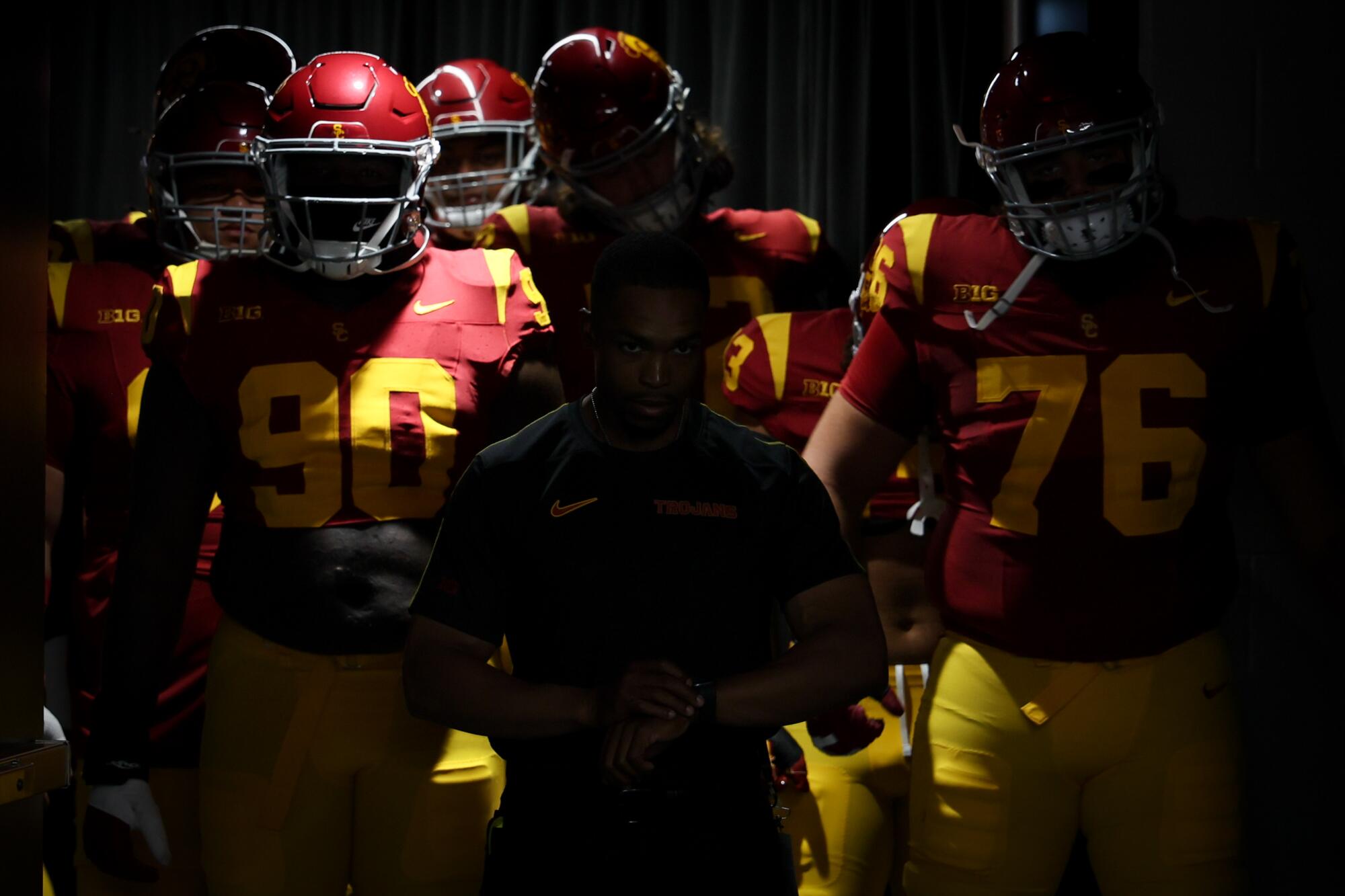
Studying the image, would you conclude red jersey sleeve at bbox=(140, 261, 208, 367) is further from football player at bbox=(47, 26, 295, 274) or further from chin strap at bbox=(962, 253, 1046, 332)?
chin strap at bbox=(962, 253, 1046, 332)

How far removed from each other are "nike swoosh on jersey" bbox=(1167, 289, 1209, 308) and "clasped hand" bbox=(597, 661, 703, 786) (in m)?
0.94

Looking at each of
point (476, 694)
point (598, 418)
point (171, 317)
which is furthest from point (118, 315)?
point (476, 694)

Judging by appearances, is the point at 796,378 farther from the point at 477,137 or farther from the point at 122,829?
the point at 122,829

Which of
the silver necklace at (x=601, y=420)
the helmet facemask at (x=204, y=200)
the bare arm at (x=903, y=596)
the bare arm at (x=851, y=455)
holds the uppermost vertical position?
the helmet facemask at (x=204, y=200)

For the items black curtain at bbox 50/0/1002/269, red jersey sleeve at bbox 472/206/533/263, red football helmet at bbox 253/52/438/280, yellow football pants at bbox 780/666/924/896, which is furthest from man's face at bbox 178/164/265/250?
yellow football pants at bbox 780/666/924/896

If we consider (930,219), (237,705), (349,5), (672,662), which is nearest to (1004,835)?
(672,662)

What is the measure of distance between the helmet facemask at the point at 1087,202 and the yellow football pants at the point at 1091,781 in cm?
55

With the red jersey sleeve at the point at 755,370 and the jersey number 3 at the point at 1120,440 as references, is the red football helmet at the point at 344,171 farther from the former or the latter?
the jersey number 3 at the point at 1120,440

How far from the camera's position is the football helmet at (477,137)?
3.17 m

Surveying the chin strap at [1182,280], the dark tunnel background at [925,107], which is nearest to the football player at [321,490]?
the chin strap at [1182,280]

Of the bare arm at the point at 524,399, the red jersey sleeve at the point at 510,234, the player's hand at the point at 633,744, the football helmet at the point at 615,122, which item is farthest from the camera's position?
the red jersey sleeve at the point at 510,234

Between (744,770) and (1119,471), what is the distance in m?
0.70

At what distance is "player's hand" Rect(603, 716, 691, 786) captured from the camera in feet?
4.63

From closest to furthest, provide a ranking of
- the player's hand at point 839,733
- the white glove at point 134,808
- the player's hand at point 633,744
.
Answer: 1. the player's hand at point 633,744
2. the white glove at point 134,808
3. the player's hand at point 839,733
